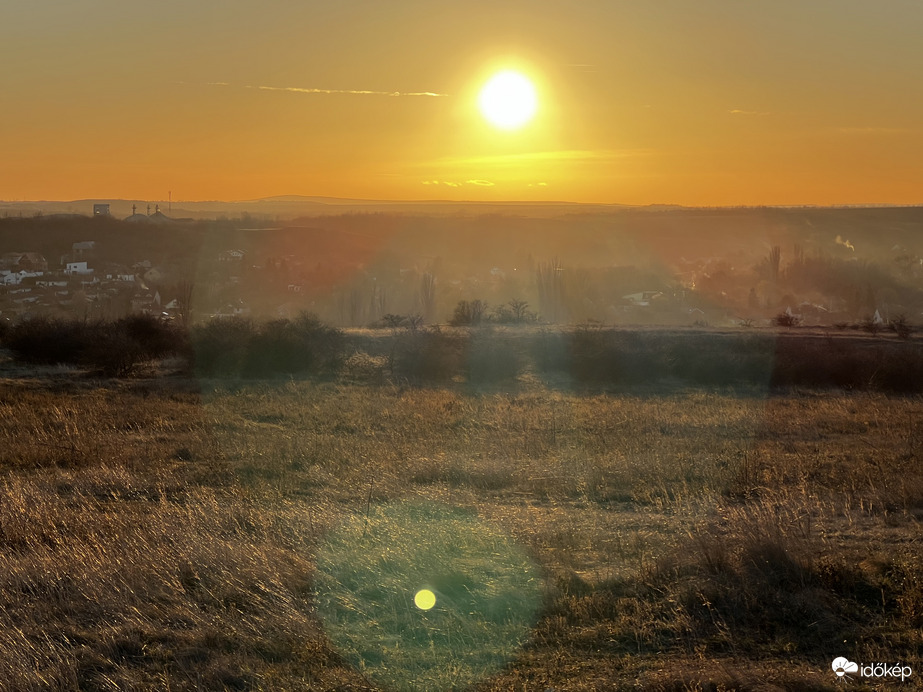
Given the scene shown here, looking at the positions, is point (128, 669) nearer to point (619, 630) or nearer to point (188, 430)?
point (619, 630)

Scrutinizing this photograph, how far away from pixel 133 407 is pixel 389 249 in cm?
7717

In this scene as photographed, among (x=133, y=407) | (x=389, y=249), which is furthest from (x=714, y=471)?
(x=389, y=249)

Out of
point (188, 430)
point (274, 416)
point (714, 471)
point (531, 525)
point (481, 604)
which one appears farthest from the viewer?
point (274, 416)

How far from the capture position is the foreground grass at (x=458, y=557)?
5.21m

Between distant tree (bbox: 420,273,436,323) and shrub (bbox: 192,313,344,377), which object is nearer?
shrub (bbox: 192,313,344,377)

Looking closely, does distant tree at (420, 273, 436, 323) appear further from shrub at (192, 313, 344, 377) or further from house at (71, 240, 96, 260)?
shrub at (192, 313, 344, 377)

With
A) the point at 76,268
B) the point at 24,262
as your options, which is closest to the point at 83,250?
the point at 76,268

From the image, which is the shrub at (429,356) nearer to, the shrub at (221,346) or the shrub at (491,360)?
the shrub at (491,360)

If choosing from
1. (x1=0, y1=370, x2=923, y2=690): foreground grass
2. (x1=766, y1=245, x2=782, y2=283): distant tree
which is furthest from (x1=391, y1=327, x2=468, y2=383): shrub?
(x1=766, y1=245, x2=782, y2=283): distant tree

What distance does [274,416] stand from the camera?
18734 millimetres

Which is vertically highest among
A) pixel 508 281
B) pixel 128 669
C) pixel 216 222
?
pixel 216 222

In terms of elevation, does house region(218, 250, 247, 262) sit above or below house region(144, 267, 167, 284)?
above

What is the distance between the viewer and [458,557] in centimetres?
720

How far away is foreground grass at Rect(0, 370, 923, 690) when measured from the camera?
521cm
